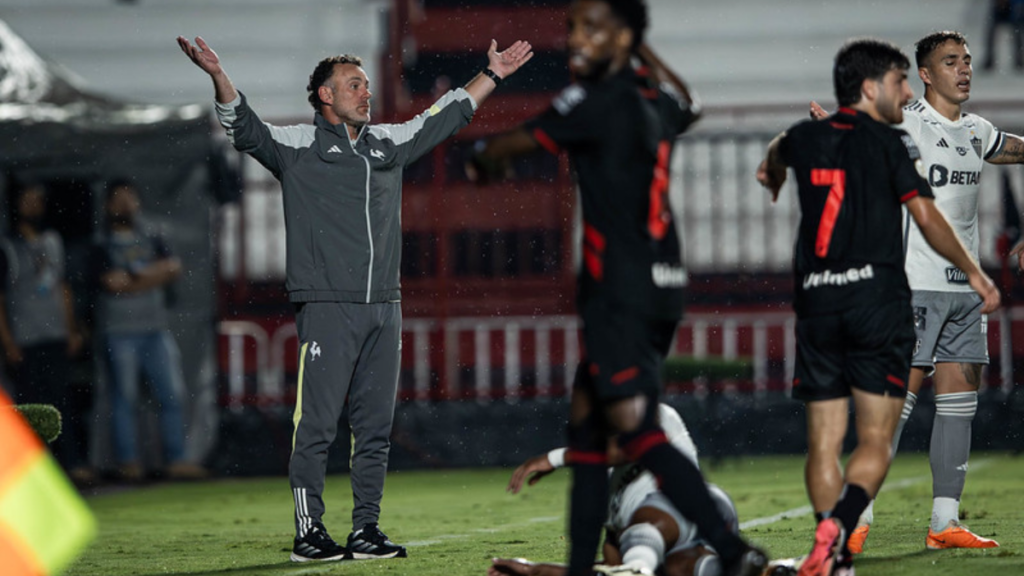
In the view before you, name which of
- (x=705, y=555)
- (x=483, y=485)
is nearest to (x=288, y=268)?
(x=705, y=555)

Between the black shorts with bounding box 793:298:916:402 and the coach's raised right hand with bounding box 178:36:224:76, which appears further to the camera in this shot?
the coach's raised right hand with bounding box 178:36:224:76

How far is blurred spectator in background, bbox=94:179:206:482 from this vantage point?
11039 mm

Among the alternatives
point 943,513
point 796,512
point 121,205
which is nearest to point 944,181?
point 943,513

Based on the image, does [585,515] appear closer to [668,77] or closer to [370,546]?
[668,77]

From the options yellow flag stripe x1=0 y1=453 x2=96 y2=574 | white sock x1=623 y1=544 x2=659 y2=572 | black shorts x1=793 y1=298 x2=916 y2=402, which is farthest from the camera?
yellow flag stripe x1=0 y1=453 x2=96 y2=574

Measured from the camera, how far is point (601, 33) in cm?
432

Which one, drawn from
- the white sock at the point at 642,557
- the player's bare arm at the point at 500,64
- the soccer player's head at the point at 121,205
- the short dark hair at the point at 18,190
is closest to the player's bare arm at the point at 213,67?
the player's bare arm at the point at 500,64

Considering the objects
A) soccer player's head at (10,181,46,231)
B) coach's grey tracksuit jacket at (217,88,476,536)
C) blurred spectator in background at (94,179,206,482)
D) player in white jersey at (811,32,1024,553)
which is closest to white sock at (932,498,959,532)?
player in white jersey at (811,32,1024,553)

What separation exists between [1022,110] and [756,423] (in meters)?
3.74

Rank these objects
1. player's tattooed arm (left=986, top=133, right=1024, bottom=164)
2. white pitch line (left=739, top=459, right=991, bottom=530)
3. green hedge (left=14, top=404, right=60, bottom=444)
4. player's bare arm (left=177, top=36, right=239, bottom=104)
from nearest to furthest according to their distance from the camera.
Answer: player's bare arm (left=177, top=36, right=239, bottom=104) → player's tattooed arm (left=986, top=133, right=1024, bottom=164) → white pitch line (left=739, top=459, right=991, bottom=530) → green hedge (left=14, top=404, right=60, bottom=444)

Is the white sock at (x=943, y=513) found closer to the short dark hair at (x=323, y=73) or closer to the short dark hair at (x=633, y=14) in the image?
the short dark hair at (x=633, y=14)

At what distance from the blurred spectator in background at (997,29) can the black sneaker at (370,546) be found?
13.1 metres

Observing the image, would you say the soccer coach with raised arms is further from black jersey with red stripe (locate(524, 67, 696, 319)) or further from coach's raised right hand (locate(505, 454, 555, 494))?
black jersey with red stripe (locate(524, 67, 696, 319))

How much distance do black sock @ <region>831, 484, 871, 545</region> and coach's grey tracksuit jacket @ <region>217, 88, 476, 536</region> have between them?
2.16 meters
